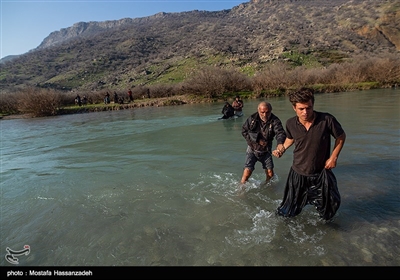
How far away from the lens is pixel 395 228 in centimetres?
405

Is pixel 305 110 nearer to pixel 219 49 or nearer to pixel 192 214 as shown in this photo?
pixel 192 214

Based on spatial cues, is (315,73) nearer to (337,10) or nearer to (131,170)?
(131,170)

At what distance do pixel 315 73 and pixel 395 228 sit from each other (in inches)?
1716

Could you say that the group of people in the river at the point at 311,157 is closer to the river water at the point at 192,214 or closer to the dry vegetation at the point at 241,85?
the river water at the point at 192,214

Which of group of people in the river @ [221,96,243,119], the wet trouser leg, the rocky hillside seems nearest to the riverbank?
group of people in the river @ [221,96,243,119]

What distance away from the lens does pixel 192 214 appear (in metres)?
5.12

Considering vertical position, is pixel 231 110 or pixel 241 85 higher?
pixel 241 85

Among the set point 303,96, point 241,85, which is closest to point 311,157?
point 303,96

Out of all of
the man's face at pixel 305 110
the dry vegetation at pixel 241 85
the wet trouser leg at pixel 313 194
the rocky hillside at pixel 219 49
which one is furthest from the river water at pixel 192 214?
the rocky hillside at pixel 219 49

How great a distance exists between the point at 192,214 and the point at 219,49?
306 feet

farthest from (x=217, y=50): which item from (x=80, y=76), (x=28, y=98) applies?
(x=28, y=98)

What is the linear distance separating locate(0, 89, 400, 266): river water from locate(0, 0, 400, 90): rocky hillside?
58425mm

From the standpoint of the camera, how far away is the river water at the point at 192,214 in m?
3.79

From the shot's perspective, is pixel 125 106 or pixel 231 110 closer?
pixel 231 110
